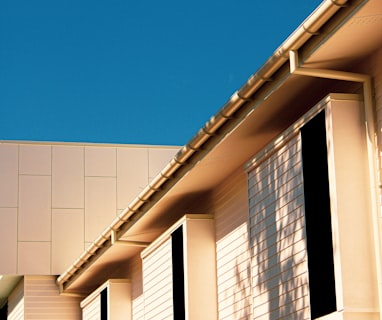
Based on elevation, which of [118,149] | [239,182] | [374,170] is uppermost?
[118,149]

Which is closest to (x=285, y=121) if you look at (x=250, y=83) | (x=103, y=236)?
(x=250, y=83)

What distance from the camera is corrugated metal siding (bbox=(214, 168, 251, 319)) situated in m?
14.4

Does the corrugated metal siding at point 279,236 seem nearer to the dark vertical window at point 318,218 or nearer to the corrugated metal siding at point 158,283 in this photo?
the dark vertical window at point 318,218

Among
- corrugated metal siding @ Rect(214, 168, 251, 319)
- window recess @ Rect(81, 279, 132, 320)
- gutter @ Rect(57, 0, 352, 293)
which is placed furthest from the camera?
window recess @ Rect(81, 279, 132, 320)

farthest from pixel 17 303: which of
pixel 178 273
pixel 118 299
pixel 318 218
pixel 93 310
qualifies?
pixel 318 218

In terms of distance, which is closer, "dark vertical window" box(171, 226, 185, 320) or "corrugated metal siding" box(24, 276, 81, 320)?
"dark vertical window" box(171, 226, 185, 320)

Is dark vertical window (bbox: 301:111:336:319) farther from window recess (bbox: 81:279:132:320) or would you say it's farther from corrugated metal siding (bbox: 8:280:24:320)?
corrugated metal siding (bbox: 8:280:24:320)

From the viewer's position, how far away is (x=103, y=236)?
61.8 ft

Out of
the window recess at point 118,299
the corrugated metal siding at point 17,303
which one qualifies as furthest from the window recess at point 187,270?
the corrugated metal siding at point 17,303

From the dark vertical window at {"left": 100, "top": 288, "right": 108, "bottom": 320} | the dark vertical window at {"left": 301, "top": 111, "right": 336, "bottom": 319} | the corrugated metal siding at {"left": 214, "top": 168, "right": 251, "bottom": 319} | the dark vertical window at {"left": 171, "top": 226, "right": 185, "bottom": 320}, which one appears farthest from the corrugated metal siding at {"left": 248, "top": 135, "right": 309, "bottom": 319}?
the dark vertical window at {"left": 100, "top": 288, "right": 108, "bottom": 320}

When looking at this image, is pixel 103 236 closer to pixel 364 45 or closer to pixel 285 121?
pixel 285 121

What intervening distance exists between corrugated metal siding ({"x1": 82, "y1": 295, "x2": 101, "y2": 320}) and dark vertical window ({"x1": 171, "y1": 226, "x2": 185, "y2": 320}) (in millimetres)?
5514

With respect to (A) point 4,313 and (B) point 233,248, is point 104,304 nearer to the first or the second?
(B) point 233,248

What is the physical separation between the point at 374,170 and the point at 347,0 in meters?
1.83
